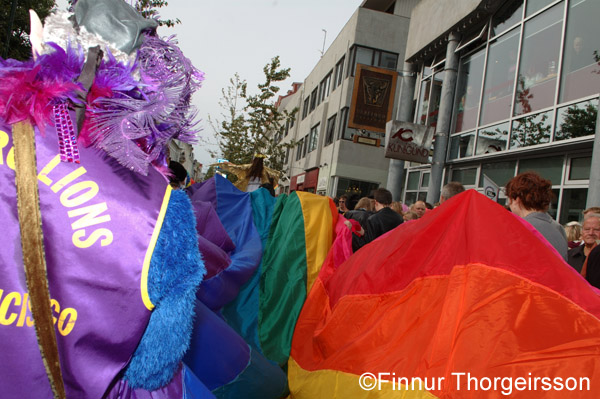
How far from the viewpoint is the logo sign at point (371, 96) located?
1739cm

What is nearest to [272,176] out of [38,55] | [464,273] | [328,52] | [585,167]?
[585,167]

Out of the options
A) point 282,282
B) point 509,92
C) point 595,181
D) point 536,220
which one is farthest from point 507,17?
point 282,282

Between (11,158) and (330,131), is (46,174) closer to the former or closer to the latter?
(11,158)

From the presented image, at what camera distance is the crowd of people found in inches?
131

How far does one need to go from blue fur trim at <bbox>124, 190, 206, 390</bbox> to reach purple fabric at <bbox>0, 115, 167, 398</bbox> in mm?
38

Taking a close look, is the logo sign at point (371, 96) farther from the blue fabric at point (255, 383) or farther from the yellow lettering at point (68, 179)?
the yellow lettering at point (68, 179)

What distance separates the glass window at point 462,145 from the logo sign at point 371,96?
5.95 m

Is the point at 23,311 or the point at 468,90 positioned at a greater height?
the point at 468,90

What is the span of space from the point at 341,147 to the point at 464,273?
65.2 ft

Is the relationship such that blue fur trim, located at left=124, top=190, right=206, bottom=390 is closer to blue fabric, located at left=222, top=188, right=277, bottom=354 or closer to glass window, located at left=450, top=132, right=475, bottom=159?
blue fabric, located at left=222, top=188, right=277, bottom=354

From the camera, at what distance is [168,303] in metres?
1.24

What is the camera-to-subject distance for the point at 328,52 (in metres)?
27.4

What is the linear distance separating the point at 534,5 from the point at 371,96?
854 centimetres

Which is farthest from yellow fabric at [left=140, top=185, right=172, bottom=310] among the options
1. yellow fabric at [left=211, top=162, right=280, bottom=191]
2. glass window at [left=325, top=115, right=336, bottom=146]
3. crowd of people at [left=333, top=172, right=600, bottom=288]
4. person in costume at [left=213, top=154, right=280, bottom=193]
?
glass window at [left=325, top=115, right=336, bottom=146]
